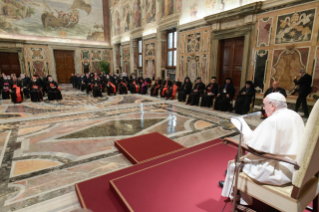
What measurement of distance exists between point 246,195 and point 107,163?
7.05 ft

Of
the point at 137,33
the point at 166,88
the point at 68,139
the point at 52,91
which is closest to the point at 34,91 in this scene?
the point at 52,91

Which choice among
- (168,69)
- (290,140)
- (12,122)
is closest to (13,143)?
(12,122)

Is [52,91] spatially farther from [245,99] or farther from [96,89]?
[245,99]

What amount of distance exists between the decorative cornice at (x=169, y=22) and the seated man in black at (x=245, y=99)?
5393 mm

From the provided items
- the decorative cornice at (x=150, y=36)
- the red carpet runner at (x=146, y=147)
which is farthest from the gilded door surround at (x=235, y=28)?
the red carpet runner at (x=146, y=147)

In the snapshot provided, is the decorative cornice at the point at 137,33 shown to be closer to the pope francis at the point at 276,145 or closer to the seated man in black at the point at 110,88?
the seated man in black at the point at 110,88

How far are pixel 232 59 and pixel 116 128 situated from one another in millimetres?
5530

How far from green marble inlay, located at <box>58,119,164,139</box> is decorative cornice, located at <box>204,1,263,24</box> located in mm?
4819

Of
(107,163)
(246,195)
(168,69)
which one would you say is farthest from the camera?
(168,69)

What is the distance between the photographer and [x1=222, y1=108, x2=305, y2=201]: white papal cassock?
60.8 inches

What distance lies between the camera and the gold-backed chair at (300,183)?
1.24 metres

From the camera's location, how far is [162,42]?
1091cm

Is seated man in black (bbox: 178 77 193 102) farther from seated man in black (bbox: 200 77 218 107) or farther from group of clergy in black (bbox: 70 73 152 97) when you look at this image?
group of clergy in black (bbox: 70 73 152 97)

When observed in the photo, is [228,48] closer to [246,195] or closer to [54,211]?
[246,195]
